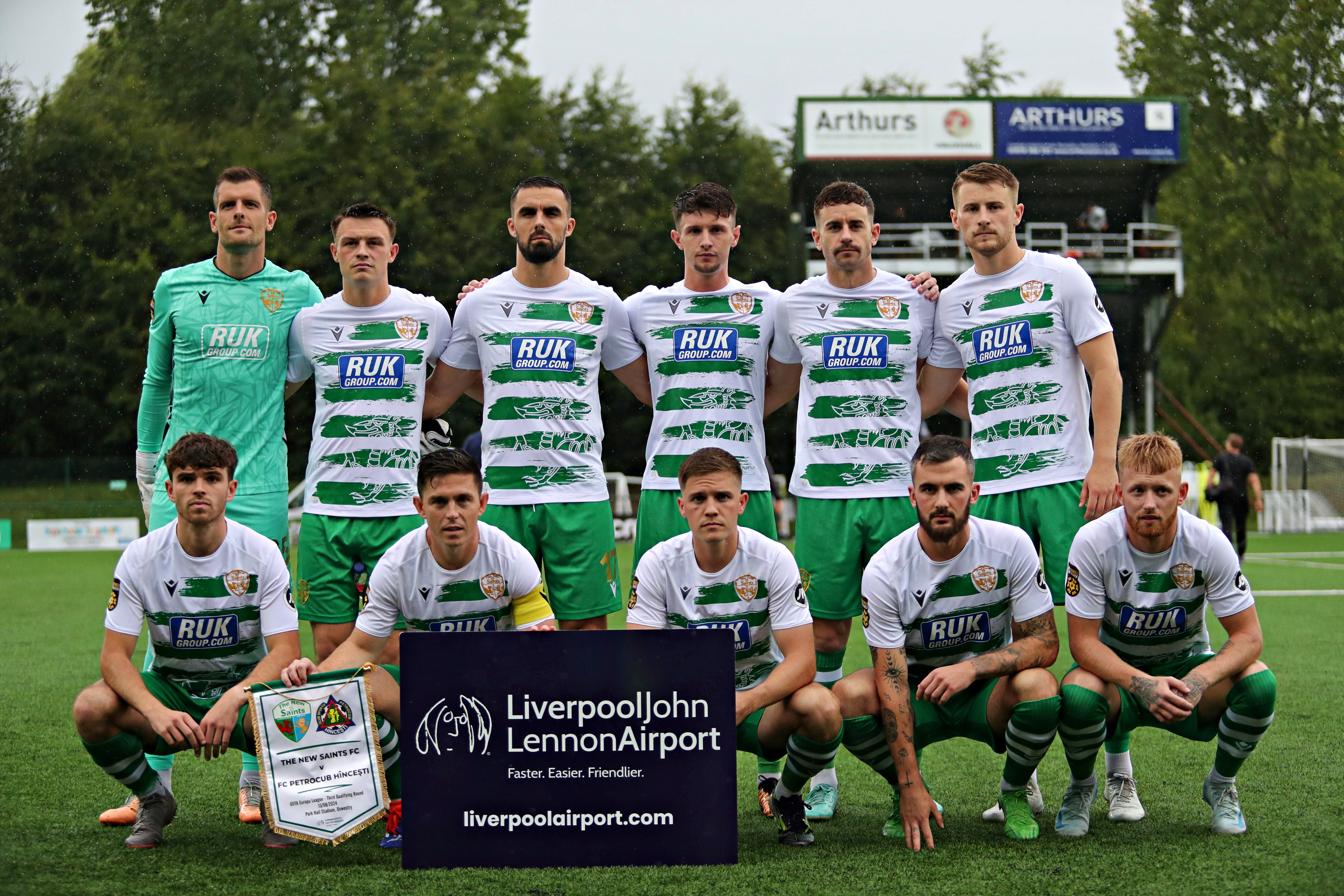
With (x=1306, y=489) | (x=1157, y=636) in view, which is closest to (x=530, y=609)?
(x=1157, y=636)

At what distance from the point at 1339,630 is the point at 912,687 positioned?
6851 millimetres

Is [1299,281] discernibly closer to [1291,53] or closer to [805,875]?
[1291,53]

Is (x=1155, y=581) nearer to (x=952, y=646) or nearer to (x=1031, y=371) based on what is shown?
(x=952, y=646)

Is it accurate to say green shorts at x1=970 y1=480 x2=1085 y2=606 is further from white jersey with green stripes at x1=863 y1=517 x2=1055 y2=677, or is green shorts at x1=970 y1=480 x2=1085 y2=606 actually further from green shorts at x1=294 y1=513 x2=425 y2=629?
green shorts at x1=294 y1=513 x2=425 y2=629

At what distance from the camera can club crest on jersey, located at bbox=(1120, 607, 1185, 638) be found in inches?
167

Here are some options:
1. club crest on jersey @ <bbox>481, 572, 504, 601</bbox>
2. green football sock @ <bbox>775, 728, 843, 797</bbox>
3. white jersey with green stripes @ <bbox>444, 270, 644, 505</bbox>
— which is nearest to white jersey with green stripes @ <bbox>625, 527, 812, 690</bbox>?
green football sock @ <bbox>775, 728, 843, 797</bbox>

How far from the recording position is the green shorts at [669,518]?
16.2 feet

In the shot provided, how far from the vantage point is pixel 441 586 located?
14.1ft

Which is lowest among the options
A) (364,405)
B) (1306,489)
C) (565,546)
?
(1306,489)

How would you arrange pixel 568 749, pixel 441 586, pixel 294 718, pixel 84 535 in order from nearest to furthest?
pixel 568 749 < pixel 294 718 < pixel 441 586 < pixel 84 535

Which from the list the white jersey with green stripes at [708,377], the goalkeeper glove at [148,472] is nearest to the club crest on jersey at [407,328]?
the white jersey with green stripes at [708,377]

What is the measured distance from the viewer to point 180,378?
498 centimetres

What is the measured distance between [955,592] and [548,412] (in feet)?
5.64

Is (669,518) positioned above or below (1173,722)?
above
